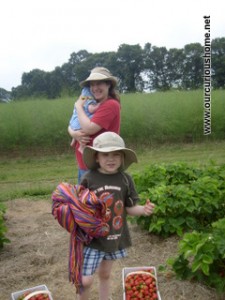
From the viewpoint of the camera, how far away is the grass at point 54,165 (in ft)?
21.7

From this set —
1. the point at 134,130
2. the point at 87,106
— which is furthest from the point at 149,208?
the point at 134,130

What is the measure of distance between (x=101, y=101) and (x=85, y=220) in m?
0.92

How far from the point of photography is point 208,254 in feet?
8.14

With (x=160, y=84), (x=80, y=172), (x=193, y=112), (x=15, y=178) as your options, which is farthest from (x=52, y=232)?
(x=160, y=84)

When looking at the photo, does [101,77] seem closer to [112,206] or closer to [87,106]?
[87,106]

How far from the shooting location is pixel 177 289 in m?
2.84

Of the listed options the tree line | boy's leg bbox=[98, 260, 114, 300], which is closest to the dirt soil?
boy's leg bbox=[98, 260, 114, 300]

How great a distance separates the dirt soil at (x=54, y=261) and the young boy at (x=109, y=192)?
80 cm

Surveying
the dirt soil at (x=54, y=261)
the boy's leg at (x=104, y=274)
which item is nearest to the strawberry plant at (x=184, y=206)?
the dirt soil at (x=54, y=261)

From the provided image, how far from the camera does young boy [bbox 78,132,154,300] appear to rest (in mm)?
2191

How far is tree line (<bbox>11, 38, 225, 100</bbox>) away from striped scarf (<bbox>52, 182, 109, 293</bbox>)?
19391 millimetres

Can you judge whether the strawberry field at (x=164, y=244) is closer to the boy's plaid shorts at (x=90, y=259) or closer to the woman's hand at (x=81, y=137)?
the boy's plaid shorts at (x=90, y=259)

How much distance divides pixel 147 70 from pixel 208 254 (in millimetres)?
21998

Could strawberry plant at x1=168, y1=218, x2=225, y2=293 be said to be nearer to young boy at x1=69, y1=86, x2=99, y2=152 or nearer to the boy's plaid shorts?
the boy's plaid shorts
